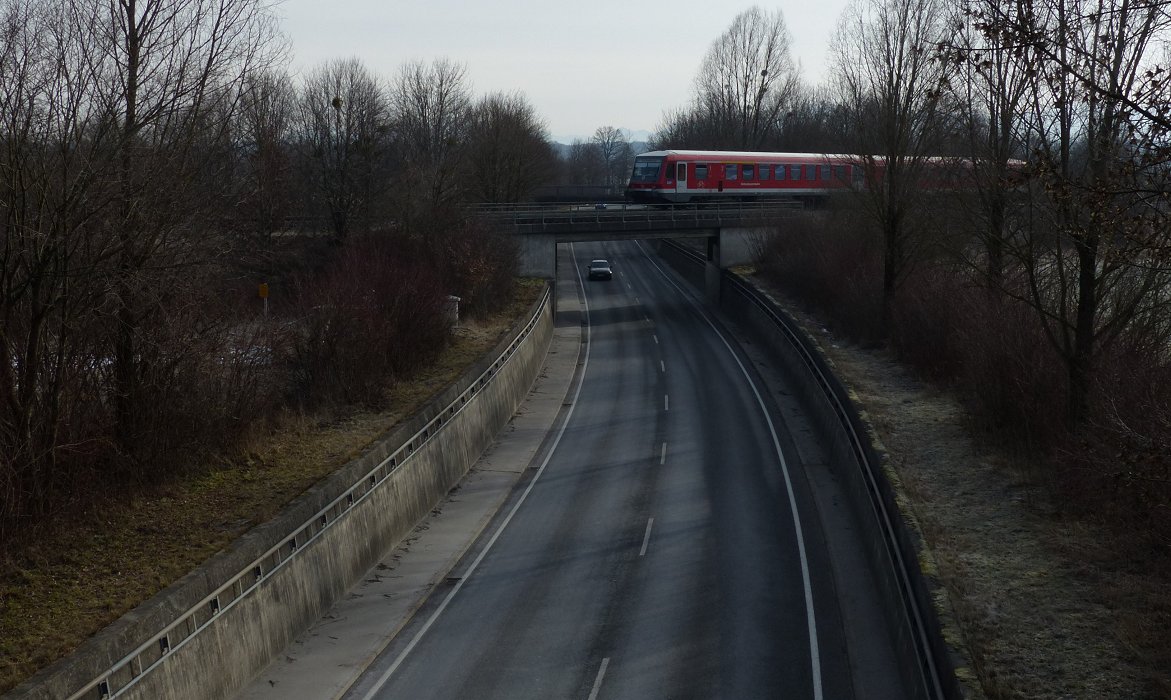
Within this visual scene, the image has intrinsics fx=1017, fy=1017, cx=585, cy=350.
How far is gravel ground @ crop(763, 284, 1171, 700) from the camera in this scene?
1245 centimetres

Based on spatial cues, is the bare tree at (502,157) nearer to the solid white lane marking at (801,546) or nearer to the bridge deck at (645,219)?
the bridge deck at (645,219)

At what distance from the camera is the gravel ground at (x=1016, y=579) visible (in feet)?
40.8

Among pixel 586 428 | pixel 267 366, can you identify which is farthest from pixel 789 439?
pixel 267 366

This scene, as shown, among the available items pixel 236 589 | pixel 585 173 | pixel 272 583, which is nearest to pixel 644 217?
pixel 272 583

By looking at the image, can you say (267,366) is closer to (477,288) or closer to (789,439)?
(789,439)

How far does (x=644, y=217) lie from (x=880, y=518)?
1468 inches

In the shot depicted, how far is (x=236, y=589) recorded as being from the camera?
14.5 meters

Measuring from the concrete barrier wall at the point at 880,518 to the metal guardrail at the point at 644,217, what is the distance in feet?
49.8

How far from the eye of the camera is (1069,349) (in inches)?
776

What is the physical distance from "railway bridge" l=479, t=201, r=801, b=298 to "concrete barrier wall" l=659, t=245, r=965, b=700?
50.0 feet

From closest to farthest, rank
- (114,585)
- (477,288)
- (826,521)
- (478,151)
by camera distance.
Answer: (114,585)
(826,521)
(477,288)
(478,151)

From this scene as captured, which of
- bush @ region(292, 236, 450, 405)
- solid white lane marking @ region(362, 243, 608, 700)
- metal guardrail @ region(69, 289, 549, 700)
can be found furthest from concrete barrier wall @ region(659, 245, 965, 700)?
bush @ region(292, 236, 450, 405)

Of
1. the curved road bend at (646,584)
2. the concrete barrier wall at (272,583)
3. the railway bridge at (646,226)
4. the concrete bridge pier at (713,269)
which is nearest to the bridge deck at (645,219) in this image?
the railway bridge at (646,226)

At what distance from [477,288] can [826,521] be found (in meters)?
23.7
